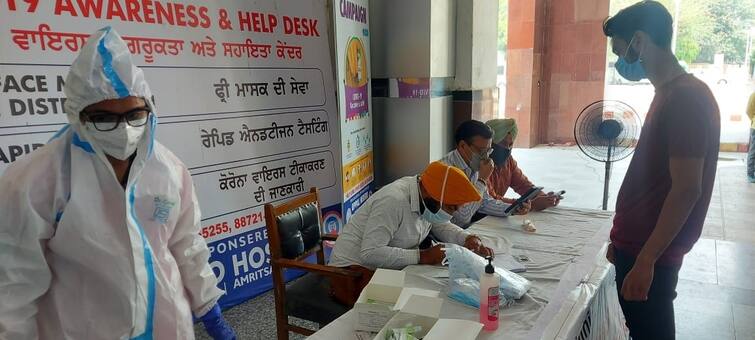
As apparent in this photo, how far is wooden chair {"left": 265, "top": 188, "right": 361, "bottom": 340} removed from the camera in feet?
5.58

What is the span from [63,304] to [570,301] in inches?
51.8

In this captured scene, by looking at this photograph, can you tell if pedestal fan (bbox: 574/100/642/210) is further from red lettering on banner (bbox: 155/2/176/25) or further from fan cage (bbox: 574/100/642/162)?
red lettering on banner (bbox: 155/2/176/25)

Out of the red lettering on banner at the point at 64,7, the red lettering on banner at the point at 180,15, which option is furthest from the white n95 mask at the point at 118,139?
Result: the red lettering on banner at the point at 180,15

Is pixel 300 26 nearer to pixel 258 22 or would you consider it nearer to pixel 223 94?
pixel 258 22

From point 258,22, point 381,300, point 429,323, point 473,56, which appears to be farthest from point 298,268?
point 473,56

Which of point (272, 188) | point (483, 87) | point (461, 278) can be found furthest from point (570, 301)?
point (483, 87)

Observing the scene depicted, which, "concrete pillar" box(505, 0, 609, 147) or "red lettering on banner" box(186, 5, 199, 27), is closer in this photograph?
"red lettering on banner" box(186, 5, 199, 27)

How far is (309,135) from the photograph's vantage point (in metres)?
2.85

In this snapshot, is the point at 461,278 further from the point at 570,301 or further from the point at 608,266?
the point at 608,266

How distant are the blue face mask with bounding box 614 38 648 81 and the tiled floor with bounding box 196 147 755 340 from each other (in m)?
1.46

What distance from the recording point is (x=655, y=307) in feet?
4.21

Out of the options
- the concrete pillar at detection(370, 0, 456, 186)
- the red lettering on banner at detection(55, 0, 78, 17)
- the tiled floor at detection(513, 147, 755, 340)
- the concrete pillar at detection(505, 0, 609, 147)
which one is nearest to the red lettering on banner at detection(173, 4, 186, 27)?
the red lettering on banner at detection(55, 0, 78, 17)

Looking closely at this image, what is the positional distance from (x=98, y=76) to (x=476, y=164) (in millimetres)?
1728

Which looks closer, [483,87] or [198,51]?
[198,51]
